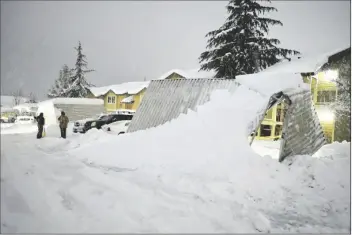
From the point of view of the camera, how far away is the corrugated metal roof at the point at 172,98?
8375 mm

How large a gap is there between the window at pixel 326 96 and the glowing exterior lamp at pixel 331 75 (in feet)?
3.57

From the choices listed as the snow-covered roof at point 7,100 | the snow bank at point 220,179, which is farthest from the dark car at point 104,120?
the snow-covered roof at point 7,100

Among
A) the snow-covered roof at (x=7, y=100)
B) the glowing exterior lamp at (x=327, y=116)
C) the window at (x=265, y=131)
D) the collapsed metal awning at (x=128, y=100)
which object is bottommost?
the window at (x=265, y=131)

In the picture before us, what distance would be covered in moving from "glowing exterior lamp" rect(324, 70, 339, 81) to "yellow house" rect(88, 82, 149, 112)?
2088 centimetres

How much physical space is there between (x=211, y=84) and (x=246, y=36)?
14353 millimetres

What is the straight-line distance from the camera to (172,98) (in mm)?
9070

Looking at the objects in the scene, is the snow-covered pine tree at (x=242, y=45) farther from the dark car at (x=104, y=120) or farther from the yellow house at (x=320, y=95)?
the dark car at (x=104, y=120)

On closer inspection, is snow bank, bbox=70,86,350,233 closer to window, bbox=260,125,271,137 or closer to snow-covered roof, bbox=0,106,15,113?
snow-covered roof, bbox=0,106,15,113

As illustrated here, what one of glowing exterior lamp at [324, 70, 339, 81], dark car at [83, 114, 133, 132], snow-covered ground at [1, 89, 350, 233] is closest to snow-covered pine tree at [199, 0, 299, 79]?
glowing exterior lamp at [324, 70, 339, 81]

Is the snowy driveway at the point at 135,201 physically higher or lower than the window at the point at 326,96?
lower

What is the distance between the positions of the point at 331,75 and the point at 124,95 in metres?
25.9

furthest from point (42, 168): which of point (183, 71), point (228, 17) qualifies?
point (183, 71)

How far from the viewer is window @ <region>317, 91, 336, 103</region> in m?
18.8

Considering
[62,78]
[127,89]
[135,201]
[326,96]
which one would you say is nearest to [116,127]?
[62,78]
